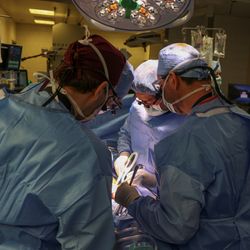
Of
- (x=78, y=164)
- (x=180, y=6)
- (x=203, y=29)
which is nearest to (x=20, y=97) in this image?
(x=78, y=164)

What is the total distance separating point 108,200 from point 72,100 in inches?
13.5

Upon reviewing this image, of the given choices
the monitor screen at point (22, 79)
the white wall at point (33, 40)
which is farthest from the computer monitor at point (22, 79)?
the white wall at point (33, 40)

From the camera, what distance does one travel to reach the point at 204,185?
1.20 m

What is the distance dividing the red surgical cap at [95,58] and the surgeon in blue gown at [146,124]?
826 mm

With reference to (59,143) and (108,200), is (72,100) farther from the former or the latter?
(108,200)

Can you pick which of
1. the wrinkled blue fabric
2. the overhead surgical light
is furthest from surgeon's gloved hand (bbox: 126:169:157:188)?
the overhead surgical light

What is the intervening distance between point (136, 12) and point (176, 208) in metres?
0.68

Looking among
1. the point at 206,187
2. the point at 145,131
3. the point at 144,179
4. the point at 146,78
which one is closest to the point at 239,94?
the point at 145,131

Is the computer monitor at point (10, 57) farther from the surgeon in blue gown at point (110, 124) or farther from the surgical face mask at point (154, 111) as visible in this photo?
the surgical face mask at point (154, 111)

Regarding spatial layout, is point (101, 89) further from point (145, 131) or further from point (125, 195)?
point (145, 131)

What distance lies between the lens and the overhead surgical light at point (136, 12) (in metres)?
0.94

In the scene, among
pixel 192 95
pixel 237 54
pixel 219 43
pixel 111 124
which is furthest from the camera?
pixel 237 54

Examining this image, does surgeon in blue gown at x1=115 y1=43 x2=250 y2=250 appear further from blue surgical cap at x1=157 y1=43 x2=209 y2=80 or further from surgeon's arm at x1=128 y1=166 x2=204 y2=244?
blue surgical cap at x1=157 y1=43 x2=209 y2=80

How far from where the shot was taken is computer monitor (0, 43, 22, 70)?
2.71m
